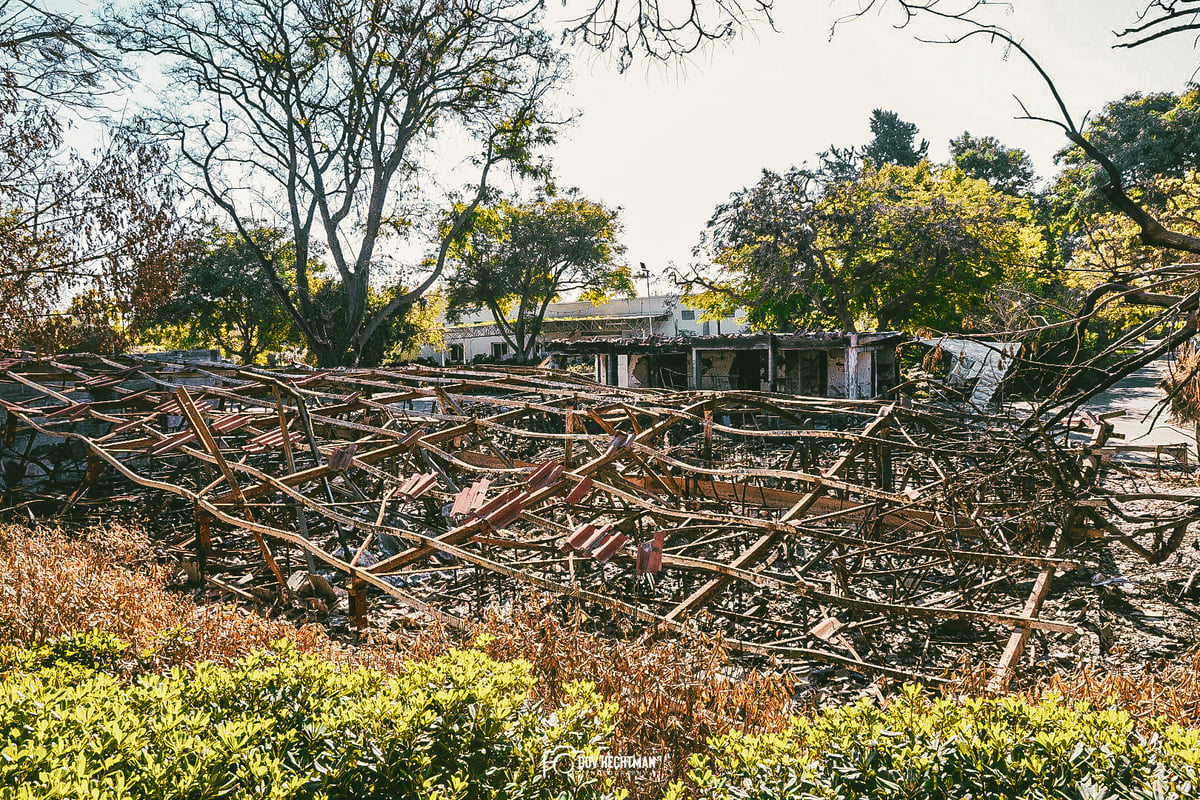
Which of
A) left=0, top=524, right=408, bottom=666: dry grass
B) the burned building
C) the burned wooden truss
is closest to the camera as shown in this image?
left=0, top=524, right=408, bottom=666: dry grass

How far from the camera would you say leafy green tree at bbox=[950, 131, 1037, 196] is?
55.7 meters

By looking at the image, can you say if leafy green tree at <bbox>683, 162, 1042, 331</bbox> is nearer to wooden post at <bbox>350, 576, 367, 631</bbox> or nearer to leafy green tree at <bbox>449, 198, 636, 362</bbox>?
leafy green tree at <bbox>449, 198, 636, 362</bbox>

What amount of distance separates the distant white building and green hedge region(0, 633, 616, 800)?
1626 inches

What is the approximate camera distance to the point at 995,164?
56.0m

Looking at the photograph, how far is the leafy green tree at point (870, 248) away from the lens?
2850 cm

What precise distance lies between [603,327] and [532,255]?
12.4m

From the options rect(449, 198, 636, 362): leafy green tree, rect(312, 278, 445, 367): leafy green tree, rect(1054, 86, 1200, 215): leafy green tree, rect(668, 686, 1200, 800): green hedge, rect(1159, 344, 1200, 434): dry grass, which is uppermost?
rect(1054, 86, 1200, 215): leafy green tree

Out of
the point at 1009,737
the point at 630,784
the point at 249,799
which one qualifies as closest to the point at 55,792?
the point at 249,799

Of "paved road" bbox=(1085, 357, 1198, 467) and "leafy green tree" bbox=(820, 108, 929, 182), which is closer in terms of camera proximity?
"paved road" bbox=(1085, 357, 1198, 467)

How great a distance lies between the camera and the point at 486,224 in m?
33.2

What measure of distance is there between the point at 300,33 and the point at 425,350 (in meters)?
32.4

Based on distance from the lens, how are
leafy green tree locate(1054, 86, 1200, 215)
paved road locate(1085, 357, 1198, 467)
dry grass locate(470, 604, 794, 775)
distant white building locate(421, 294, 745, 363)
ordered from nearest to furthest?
dry grass locate(470, 604, 794, 775)
paved road locate(1085, 357, 1198, 467)
leafy green tree locate(1054, 86, 1200, 215)
distant white building locate(421, 294, 745, 363)

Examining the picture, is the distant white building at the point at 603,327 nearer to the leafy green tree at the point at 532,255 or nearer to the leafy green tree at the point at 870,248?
the leafy green tree at the point at 532,255

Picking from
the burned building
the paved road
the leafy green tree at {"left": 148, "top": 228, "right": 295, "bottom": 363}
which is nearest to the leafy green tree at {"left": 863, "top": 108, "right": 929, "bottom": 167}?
the paved road
